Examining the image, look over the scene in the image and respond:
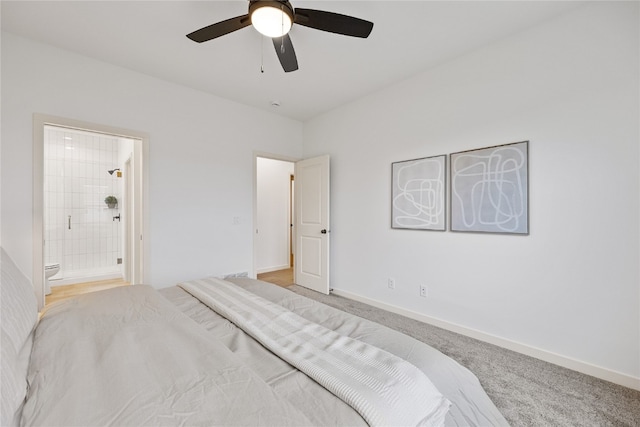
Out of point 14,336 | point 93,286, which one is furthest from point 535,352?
point 93,286

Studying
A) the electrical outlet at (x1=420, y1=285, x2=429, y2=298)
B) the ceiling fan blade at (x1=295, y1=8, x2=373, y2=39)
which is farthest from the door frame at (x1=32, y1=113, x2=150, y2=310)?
the electrical outlet at (x1=420, y1=285, x2=429, y2=298)

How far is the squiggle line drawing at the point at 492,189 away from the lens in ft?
7.59

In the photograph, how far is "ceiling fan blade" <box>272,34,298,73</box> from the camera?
188 cm

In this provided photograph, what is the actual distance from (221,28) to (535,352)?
3.44 m

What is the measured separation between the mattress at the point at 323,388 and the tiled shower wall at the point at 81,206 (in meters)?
4.56

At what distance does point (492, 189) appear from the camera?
8.04 ft

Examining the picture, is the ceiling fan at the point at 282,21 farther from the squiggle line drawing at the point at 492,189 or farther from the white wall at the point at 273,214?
the white wall at the point at 273,214

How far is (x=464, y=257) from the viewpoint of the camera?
2.67 meters

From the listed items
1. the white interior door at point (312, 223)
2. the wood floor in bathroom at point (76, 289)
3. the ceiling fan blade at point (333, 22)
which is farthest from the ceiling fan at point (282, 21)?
the wood floor in bathroom at point (76, 289)

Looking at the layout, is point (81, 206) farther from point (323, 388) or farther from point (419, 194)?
point (323, 388)

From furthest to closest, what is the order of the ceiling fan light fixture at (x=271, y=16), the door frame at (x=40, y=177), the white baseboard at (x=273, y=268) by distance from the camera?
the white baseboard at (x=273, y=268)
the door frame at (x=40, y=177)
the ceiling fan light fixture at (x=271, y=16)

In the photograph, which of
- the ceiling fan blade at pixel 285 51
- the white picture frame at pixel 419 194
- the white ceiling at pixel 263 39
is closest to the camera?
the ceiling fan blade at pixel 285 51

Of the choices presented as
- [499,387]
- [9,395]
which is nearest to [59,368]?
[9,395]

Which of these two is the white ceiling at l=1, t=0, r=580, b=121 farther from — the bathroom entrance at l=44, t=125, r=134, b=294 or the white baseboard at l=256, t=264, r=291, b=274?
the white baseboard at l=256, t=264, r=291, b=274
